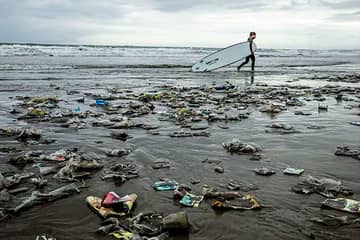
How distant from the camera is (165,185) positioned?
4.31 metres

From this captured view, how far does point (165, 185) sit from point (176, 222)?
110cm

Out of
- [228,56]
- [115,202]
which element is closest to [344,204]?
[115,202]

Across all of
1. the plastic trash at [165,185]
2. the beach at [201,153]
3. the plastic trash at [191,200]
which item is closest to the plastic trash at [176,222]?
the beach at [201,153]

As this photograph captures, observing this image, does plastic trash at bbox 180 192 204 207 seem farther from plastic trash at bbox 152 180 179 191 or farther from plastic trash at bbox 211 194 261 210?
plastic trash at bbox 152 180 179 191

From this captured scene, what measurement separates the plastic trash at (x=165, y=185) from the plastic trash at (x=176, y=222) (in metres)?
0.93

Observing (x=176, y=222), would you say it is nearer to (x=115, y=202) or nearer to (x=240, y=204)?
(x=115, y=202)

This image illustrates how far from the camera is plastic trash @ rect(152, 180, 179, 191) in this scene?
421 centimetres

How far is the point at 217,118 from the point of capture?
8.21 meters

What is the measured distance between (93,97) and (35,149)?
246 inches

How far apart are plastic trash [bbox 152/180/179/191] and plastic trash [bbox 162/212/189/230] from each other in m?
0.93

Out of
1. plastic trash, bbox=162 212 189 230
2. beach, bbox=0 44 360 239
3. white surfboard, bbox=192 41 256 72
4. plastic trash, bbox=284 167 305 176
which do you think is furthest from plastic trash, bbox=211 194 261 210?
white surfboard, bbox=192 41 256 72

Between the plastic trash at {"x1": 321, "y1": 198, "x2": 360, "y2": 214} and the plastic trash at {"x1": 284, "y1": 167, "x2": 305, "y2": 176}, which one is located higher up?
the plastic trash at {"x1": 284, "y1": 167, "x2": 305, "y2": 176}

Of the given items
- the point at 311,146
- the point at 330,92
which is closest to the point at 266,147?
the point at 311,146

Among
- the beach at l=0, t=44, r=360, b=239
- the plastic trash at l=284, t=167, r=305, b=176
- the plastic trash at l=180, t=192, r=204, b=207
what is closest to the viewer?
the beach at l=0, t=44, r=360, b=239
